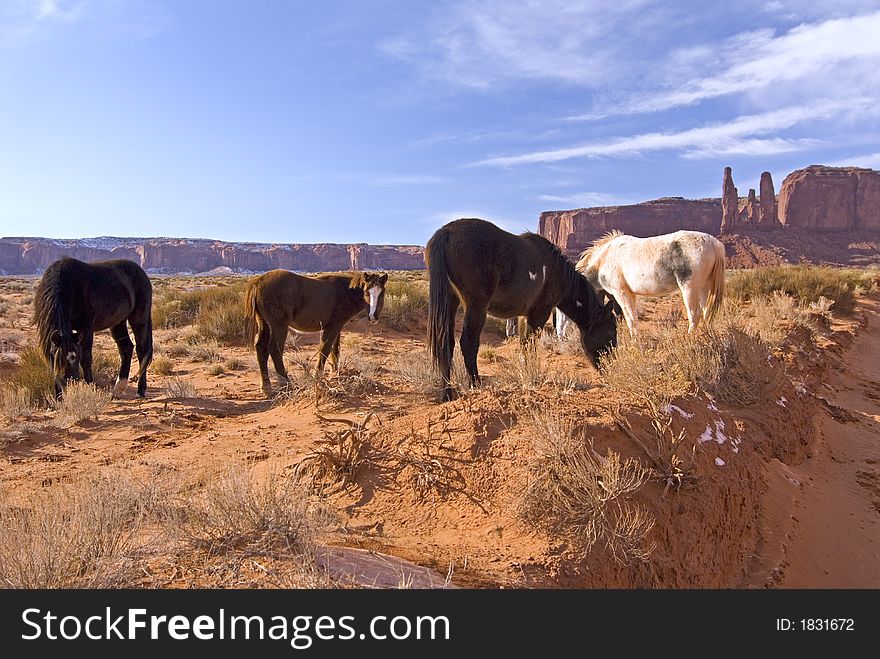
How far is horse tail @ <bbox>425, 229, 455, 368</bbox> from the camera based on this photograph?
5539 millimetres

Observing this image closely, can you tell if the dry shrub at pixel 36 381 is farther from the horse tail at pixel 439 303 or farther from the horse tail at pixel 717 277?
the horse tail at pixel 717 277

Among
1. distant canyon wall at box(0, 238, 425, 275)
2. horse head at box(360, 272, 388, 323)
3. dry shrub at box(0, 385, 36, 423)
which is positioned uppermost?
distant canyon wall at box(0, 238, 425, 275)

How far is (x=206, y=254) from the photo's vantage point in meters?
127

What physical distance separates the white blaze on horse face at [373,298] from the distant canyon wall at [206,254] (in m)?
105

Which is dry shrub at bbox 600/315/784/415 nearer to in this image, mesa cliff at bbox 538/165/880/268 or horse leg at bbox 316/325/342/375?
horse leg at bbox 316/325/342/375

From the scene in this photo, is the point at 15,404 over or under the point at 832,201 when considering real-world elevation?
under

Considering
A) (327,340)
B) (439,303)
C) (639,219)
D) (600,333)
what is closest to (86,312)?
(327,340)

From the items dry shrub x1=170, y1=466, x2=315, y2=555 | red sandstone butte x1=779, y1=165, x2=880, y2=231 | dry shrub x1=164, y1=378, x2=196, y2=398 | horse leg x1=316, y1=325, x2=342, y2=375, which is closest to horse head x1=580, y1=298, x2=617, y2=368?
horse leg x1=316, y1=325, x2=342, y2=375

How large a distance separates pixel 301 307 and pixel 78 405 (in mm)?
3143

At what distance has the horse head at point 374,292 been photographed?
830 cm

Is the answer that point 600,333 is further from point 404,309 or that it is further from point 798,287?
point 798,287

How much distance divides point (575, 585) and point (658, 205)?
12774cm

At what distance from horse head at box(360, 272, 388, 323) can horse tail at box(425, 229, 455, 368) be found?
2.78m
